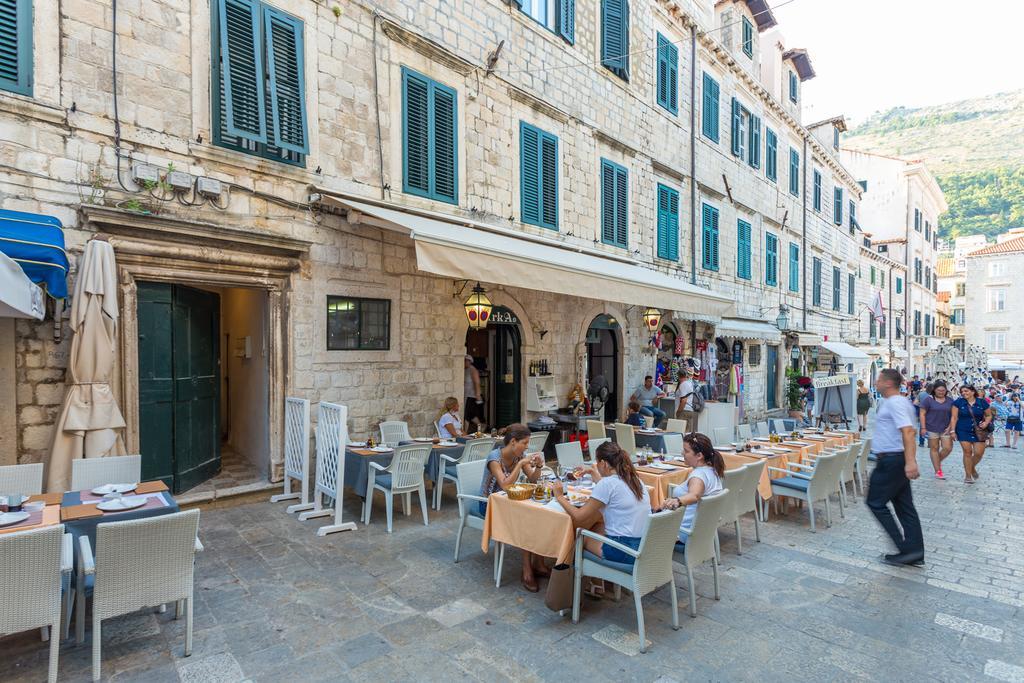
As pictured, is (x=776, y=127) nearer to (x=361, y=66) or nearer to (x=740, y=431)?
(x=740, y=431)

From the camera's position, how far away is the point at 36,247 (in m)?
4.30

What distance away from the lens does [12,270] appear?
3.87 metres

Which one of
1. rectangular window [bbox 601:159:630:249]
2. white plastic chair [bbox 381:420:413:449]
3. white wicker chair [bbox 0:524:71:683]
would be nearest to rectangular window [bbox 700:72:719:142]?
rectangular window [bbox 601:159:630:249]

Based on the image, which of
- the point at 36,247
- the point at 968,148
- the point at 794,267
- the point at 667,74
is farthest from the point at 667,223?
the point at 968,148

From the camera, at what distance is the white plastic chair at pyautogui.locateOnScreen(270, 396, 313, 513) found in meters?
5.95

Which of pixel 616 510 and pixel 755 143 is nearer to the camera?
pixel 616 510

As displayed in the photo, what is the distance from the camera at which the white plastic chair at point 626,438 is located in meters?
7.82

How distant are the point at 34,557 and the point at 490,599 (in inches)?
107

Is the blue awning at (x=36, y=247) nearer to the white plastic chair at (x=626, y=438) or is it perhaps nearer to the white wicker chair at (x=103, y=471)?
the white wicker chair at (x=103, y=471)

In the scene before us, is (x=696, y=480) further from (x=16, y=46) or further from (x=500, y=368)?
(x=16, y=46)

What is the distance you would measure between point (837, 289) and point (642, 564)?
957 inches

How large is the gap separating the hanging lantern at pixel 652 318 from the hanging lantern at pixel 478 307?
532 cm

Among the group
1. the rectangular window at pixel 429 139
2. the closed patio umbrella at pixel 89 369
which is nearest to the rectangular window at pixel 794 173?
the rectangular window at pixel 429 139

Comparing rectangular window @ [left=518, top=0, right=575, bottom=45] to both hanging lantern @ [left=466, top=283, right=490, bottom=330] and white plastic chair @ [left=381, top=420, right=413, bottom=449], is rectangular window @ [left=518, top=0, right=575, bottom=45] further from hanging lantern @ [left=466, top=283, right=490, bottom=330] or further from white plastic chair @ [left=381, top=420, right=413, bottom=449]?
white plastic chair @ [left=381, top=420, right=413, bottom=449]
